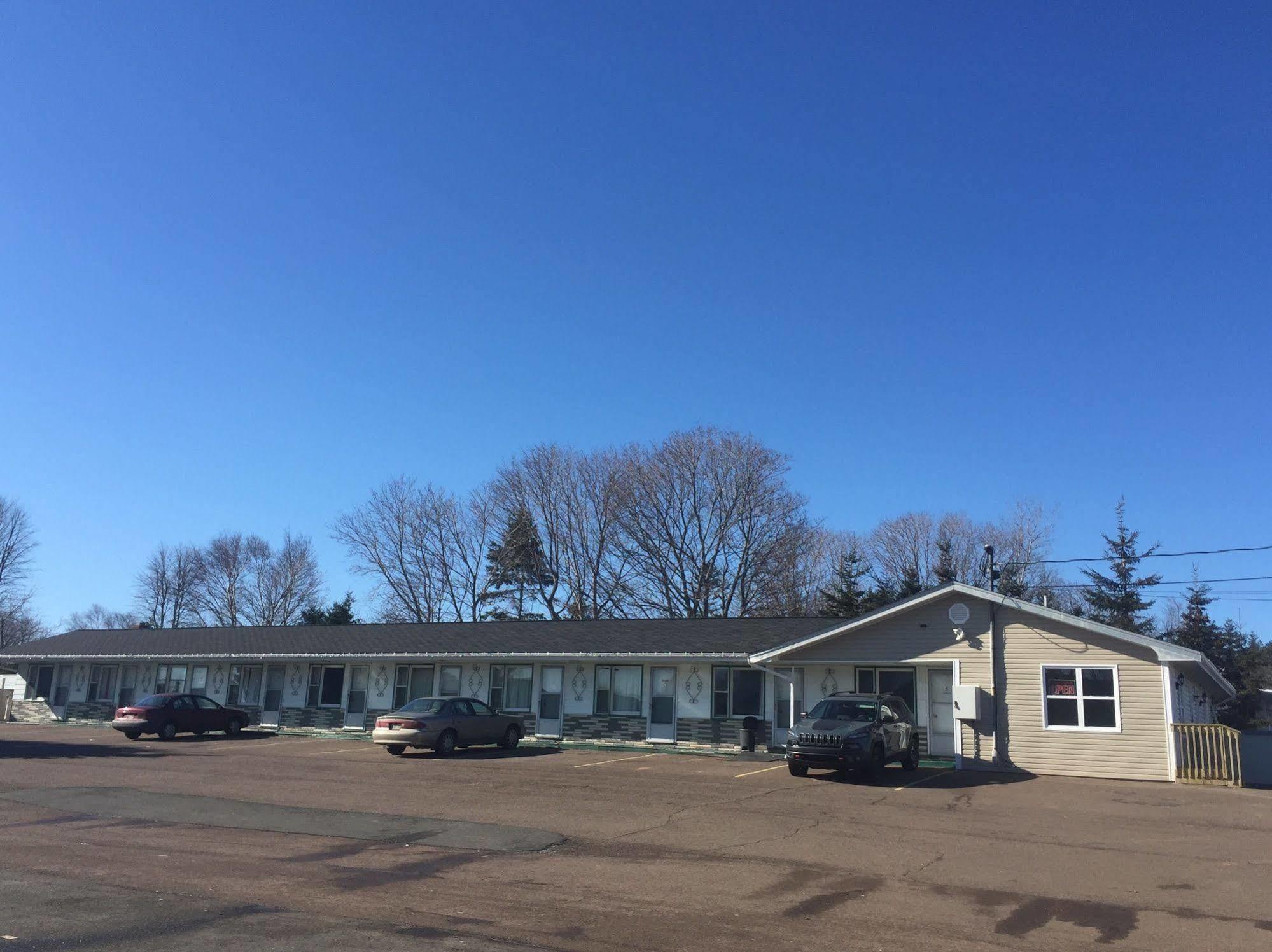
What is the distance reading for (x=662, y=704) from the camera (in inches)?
1067

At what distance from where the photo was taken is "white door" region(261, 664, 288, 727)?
→ 3359 cm

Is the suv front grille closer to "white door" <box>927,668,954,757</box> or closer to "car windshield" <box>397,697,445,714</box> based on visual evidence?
"white door" <box>927,668,954,757</box>

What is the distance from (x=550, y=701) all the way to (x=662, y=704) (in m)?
3.68

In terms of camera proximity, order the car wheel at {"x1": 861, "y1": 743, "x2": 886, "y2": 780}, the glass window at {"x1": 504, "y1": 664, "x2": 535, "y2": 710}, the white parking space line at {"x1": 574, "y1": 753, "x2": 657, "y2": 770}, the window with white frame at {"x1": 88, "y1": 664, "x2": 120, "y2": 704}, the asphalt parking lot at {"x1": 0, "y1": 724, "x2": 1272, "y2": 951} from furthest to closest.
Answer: the window with white frame at {"x1": 88, "y1": 664, "x2": 120, "y2": 704} < the glass window at {"x1": 504, "y1": 664, "x2": 535, "y2": 710} < the white parking space line at {"x1": 574, "y1": 753, "x2": 657, "y2": 770} < the car wheel at {"x1": 861, "y1": 743, "x2": 886, "y2": 780} < the asphalt parking lot at {"x1": 0, "y1": 724, "x2": 1272, "y2": 951}

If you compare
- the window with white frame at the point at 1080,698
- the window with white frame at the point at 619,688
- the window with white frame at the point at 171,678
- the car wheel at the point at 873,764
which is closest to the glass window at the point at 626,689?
the window with white frame at the point at 619,688

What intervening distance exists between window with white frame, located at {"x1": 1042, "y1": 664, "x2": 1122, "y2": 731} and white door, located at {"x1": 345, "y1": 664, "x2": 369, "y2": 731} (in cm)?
2083

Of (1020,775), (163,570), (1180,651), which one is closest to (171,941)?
(1020,775)

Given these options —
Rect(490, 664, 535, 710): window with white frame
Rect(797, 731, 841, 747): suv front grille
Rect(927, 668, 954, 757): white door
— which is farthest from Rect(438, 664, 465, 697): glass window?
Rect(797, 731, 841, 747): suv front grille

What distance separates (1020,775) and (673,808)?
30.8 ft

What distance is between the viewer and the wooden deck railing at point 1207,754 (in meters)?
19.0

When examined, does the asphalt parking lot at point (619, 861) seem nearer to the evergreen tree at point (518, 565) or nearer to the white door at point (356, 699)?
the white door at point (356, 699)

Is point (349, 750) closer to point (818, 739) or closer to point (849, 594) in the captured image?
point (818, 739)

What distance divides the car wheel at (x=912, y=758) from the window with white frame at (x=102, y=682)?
31172 millimetres

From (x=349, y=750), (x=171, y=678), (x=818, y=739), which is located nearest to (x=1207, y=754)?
(x=818, y=739)
